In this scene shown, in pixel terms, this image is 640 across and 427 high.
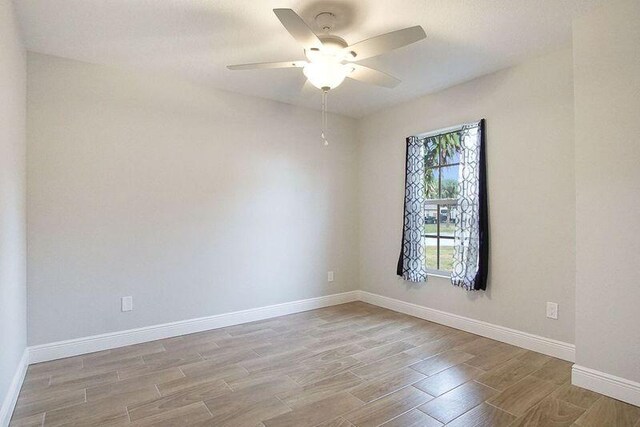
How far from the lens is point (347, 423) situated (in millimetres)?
1858

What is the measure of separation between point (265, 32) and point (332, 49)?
2.12 ft

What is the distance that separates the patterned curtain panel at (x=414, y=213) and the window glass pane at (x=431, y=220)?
0.06 m

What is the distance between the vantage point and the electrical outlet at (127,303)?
9.87 feet

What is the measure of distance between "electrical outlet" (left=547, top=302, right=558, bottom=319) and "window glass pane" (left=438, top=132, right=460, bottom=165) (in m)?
1.59

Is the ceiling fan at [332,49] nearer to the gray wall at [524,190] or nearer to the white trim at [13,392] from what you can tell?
the gray wall at [524,190]

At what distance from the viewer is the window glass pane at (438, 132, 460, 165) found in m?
3.59

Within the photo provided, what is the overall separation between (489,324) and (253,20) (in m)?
3.20

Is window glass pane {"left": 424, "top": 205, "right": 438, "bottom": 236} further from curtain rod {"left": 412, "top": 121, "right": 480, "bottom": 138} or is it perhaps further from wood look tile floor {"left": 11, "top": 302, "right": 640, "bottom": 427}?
wood look tile floor {"left": 11, "top": 302, "right": 640, "bottom": 427}

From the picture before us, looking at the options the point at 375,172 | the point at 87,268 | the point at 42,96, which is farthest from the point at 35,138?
the point at 375,172

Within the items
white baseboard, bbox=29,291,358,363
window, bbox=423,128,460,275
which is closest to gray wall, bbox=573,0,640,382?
window, bbox=423,128,460,275

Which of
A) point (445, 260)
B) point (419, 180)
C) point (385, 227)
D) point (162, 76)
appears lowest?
point (445, 260)

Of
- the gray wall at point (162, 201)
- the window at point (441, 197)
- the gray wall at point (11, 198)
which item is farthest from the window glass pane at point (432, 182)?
the gray wall at point (11, 198)

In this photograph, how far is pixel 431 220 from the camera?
3848mm

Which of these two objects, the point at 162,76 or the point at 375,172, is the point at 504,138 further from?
the point at 162,76
